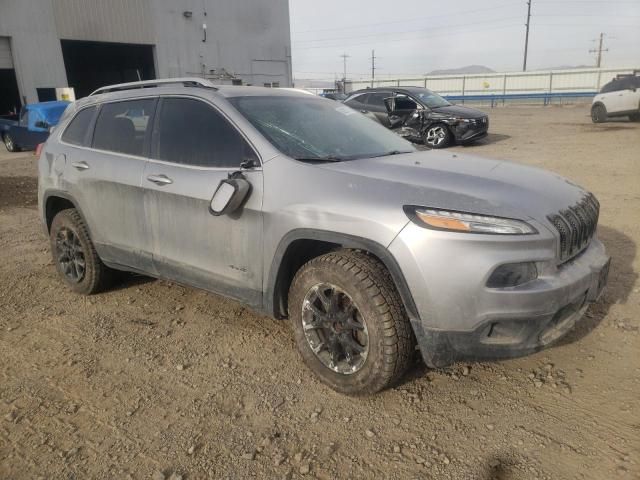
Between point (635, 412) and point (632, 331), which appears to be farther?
point (632, 331)

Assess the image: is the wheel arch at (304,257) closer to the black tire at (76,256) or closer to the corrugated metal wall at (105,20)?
the black tire at (76,256)

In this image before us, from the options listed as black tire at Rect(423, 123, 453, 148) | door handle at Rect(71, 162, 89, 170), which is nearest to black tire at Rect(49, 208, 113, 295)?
door handle at Rect(71, 162, 89, 170)

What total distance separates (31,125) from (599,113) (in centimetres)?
1967

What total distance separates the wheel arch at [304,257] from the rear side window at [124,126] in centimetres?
154

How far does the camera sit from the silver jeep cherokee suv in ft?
7.69

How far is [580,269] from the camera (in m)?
2.58

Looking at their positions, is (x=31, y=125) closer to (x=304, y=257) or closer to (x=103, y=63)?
(x=304, y=257)

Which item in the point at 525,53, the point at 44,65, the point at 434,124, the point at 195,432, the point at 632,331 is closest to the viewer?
the point at 195,432

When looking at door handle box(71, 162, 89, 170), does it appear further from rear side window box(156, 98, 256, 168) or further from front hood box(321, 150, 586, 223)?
front hood box(321, 150, 586, 223)

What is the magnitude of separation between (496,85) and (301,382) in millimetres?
50027

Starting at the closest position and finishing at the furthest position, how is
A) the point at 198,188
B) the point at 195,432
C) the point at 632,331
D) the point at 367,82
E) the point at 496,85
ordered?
the point at 195,432, the point at 198,188, the point at 632,331, the point at 496,85, the point at 367,82

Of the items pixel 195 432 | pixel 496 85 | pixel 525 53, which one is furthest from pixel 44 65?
pixel 525 53

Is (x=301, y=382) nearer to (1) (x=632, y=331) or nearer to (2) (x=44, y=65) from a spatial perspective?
(1) (x=632, y=331)

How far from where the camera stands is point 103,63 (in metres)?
34.2
